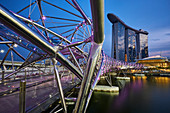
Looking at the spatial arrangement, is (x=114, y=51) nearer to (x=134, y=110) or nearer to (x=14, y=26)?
(x=134, y=110)

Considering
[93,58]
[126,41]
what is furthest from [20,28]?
[126,41]

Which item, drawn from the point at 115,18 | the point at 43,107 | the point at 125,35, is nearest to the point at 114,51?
the point at 125,35

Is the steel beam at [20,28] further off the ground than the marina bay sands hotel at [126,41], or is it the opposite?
the marina bay sands hotel at [126,41]

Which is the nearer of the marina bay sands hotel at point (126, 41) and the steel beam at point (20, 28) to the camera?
the steel beam at point (20, 28)

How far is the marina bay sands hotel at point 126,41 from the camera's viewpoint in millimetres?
143750

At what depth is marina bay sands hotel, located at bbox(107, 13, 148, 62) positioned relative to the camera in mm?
143750

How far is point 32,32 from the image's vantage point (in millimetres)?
2551

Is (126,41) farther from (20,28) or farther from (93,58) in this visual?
(20,28)

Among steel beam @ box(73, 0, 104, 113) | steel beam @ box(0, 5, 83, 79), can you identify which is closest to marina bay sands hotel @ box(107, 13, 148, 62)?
steel beam @ box(73, 0, 104, 113)

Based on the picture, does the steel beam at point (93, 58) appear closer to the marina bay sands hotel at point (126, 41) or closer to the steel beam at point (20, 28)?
the steel beam at point (20, 28)

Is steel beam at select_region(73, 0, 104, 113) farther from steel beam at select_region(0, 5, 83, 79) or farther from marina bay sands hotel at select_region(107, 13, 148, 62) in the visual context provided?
marina bay sands hotel at select_region(107, 13, 148, 62)

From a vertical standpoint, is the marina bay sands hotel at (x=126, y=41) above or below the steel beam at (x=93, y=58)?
above

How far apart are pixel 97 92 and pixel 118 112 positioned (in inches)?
309

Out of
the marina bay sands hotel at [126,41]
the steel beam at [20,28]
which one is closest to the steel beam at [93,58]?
the steel beam at [20,28]
